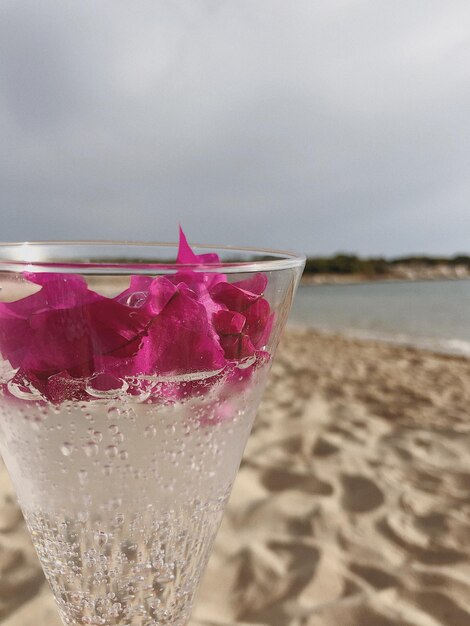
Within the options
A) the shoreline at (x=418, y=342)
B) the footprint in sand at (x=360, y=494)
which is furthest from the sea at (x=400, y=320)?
the footprint in sand at (x=360, y=494)

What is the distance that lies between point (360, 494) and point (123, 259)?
3.72ft

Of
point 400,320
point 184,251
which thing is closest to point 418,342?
point 400,320

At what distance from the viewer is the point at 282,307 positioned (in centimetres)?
72

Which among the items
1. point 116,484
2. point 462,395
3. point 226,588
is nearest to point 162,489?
point 116,484

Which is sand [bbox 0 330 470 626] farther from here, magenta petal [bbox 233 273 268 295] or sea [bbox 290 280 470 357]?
sea [bbox 290 280 470 357]

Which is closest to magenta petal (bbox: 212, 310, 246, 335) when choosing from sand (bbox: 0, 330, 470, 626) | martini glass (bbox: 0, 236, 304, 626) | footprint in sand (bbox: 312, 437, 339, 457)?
martini glass (bbox: 0, 236, 304, 626)

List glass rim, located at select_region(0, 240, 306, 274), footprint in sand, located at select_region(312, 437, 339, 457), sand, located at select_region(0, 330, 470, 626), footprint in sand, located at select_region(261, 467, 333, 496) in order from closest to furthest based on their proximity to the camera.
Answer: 1. glass rim, located at select_region(0, 240, 306, 274)
2. sand, located at select_region(0, 330, 470, 626)
3. footprint in sand, located at select_region(261, 467, 333, 496)
4. footprint in sand, located at select_region(312, 437, 339, 457)

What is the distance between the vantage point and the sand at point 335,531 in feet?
3.72

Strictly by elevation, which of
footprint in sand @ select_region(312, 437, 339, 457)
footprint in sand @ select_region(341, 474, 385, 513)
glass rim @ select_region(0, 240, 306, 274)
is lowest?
footprint in sand @ select_region(312, 437, 339, 457)

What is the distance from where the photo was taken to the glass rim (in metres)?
A: 0.55

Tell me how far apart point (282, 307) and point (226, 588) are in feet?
2.59

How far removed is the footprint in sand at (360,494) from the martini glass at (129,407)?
942 millimetres

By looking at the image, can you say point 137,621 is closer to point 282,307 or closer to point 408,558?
point 282,307

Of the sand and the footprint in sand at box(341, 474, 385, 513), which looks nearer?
the sand
